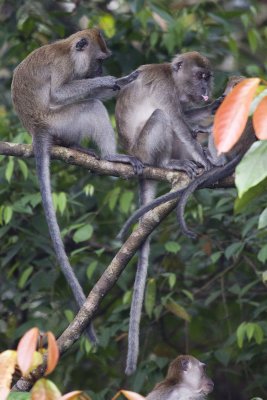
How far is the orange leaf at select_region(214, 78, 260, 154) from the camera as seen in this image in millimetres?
2934

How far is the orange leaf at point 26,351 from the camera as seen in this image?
2.97 m

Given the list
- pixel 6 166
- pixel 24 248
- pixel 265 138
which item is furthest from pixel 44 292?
pixel 265 138

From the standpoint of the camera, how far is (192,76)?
7.35m

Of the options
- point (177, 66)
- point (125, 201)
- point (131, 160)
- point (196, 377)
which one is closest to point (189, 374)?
point (196, 377)

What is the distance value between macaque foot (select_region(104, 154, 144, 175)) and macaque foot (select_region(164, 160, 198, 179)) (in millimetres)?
274

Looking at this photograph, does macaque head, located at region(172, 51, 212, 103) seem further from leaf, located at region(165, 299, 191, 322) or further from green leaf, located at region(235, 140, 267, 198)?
green leaf, located at region(235, 140, 267, 198)

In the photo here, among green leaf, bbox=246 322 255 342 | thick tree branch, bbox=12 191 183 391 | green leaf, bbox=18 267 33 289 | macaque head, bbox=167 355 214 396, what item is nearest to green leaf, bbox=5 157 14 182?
green leaf, bbox=18 267 33 289

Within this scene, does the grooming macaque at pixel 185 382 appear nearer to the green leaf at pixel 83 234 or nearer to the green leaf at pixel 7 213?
the green leaf at pixel 83 234

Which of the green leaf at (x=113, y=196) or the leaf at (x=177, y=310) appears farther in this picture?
the green leaf at (x=113, y=196)

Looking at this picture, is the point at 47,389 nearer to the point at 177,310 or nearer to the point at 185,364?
the point at 185,364

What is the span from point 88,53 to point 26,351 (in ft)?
14.6

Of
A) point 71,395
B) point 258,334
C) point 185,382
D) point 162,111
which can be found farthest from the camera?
point 162,111

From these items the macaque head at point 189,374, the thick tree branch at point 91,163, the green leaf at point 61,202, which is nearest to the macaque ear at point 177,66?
the thick tree branch at point 91,163

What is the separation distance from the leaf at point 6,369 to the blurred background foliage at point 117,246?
350 centimetres
